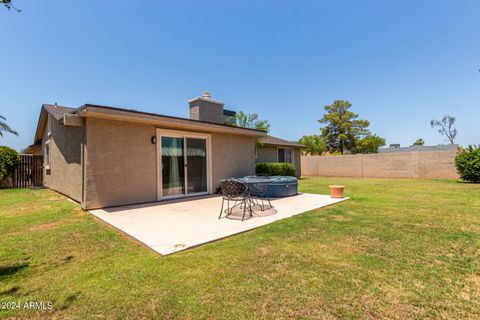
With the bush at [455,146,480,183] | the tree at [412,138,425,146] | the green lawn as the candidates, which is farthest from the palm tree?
the tree at [412,138,425,146]

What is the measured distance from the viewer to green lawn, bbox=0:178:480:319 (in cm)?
214

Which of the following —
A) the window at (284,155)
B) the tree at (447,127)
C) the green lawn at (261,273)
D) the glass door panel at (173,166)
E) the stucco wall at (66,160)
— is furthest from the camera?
the tree at (447,127)

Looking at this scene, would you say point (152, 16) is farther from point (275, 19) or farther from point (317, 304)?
point (317, 304)

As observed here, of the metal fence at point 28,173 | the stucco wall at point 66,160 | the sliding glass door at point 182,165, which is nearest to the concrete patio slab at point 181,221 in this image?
the sliding glass door at point 182,165

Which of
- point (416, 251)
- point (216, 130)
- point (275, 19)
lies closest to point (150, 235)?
point (416, 251)

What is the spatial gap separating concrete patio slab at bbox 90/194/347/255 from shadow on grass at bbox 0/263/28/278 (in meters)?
1.52

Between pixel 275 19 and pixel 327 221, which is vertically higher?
pixel 275 19

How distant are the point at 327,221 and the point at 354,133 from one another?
3371cm

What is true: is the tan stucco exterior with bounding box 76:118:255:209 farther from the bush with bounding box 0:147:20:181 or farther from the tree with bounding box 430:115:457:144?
the tree with bounding box 430:115:457:144

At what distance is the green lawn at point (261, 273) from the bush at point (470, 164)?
1210cm

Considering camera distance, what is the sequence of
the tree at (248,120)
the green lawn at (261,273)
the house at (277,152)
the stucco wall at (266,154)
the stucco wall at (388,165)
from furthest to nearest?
the tree at (248,120) → the house at (277,152) → the stucco wall at (266,154) → the stucco wall at (388,165) → the green lawn at (261,273)

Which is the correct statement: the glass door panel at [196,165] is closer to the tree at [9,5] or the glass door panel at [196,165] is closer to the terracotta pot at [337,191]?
the terracotta pot at [337,191]

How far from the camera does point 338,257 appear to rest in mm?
3244

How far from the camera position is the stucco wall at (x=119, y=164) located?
21.6ft
